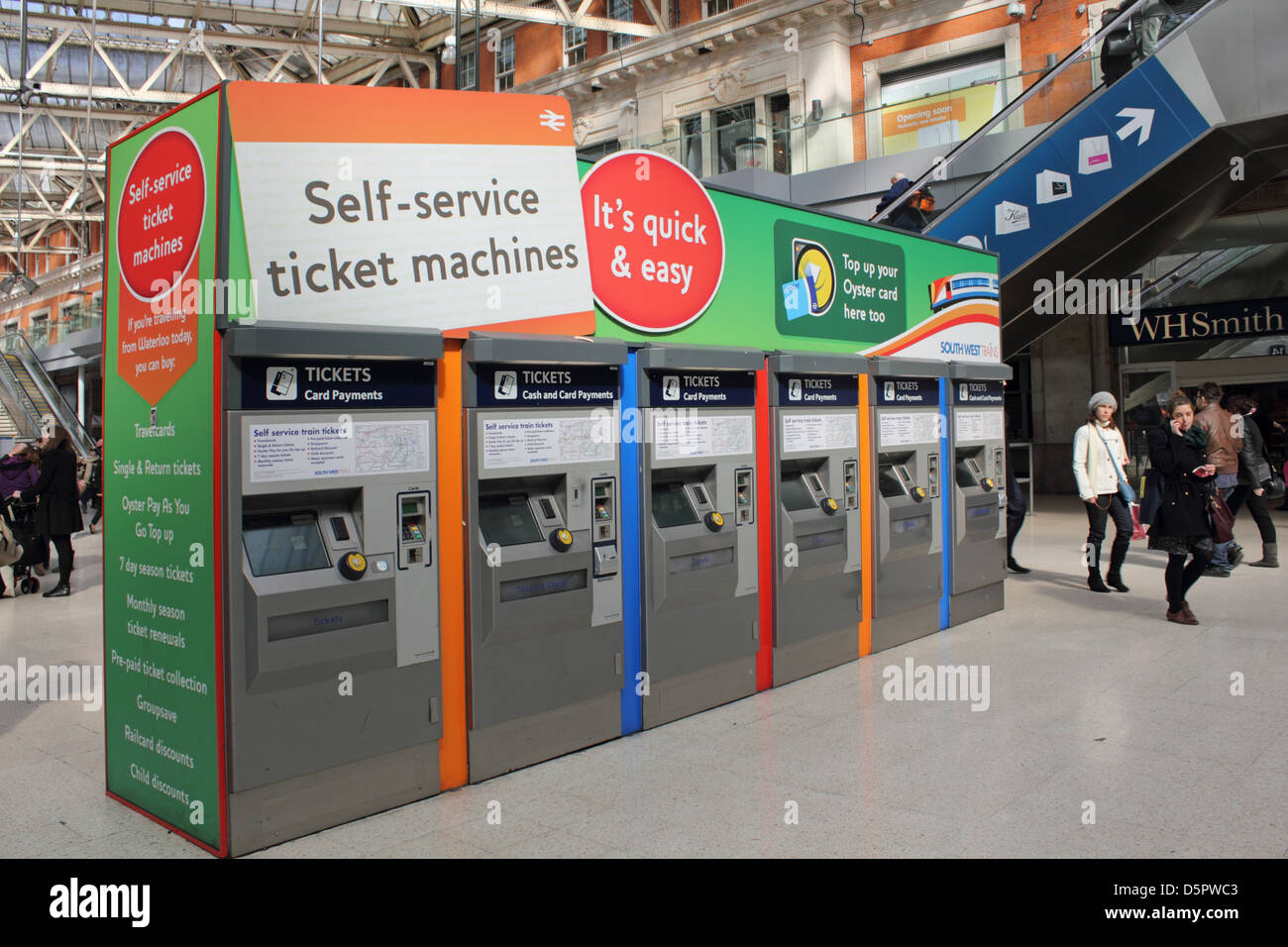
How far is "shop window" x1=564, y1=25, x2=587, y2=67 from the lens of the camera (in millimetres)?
22281

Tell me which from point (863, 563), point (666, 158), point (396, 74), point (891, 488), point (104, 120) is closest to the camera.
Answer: point (666, 158)

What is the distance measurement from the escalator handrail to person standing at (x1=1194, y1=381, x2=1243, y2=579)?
2.93 meters

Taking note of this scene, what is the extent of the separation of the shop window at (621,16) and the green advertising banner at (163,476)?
1887 cm

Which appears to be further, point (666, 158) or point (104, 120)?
point (104, 120)

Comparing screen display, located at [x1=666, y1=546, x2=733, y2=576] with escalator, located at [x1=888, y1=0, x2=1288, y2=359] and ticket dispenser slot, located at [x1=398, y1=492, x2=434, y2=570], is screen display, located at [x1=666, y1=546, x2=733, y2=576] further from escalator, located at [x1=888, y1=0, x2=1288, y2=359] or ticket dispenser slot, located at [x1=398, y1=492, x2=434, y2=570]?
escalator, located at [x1=888, y1=0, x2=1288, y2=359]

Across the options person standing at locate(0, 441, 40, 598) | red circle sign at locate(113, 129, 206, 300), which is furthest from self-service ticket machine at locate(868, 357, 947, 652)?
person standing at locate(0, 441, 40, 598)

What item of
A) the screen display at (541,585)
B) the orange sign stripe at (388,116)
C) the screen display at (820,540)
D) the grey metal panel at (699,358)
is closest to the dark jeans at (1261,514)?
the screen display at (820,540)

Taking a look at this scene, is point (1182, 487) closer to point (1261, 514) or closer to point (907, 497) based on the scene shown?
point (907, 497)

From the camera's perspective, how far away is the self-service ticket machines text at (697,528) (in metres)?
4.72

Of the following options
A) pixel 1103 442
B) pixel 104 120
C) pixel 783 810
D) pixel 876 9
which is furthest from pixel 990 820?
pixel 104 120

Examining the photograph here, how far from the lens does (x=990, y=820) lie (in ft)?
11.5

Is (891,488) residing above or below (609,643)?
above

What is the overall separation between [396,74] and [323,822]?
82.3 ft

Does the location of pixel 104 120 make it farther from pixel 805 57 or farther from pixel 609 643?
pixel 609 643
